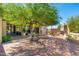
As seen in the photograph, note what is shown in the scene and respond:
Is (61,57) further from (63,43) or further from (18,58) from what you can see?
(18,58)

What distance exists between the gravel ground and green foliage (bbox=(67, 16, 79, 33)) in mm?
225

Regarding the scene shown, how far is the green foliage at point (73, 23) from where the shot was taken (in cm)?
457

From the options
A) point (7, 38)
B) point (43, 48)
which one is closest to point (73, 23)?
point (43, 48)

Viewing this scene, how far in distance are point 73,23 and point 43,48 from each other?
634 mm

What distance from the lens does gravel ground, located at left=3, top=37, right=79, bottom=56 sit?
4.59m

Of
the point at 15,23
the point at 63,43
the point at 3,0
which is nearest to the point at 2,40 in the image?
the point at 15,23

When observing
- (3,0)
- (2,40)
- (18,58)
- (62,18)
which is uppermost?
(3,0)

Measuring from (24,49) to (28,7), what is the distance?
0.69 m

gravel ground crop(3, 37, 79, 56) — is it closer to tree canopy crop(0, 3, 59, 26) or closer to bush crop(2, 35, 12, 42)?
bush crop(2, 35, 12, 42)

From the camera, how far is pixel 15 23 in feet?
15.0

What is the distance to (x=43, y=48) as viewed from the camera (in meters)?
4.61

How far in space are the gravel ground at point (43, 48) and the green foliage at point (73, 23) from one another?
0.74 feet

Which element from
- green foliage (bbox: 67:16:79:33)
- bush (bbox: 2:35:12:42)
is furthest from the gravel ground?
green foliage (bbox: 67:16:79:33)

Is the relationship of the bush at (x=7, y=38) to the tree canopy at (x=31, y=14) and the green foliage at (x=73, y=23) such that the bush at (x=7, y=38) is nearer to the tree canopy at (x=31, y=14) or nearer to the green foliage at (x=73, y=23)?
the tree canopy at (x=31, y=14)
